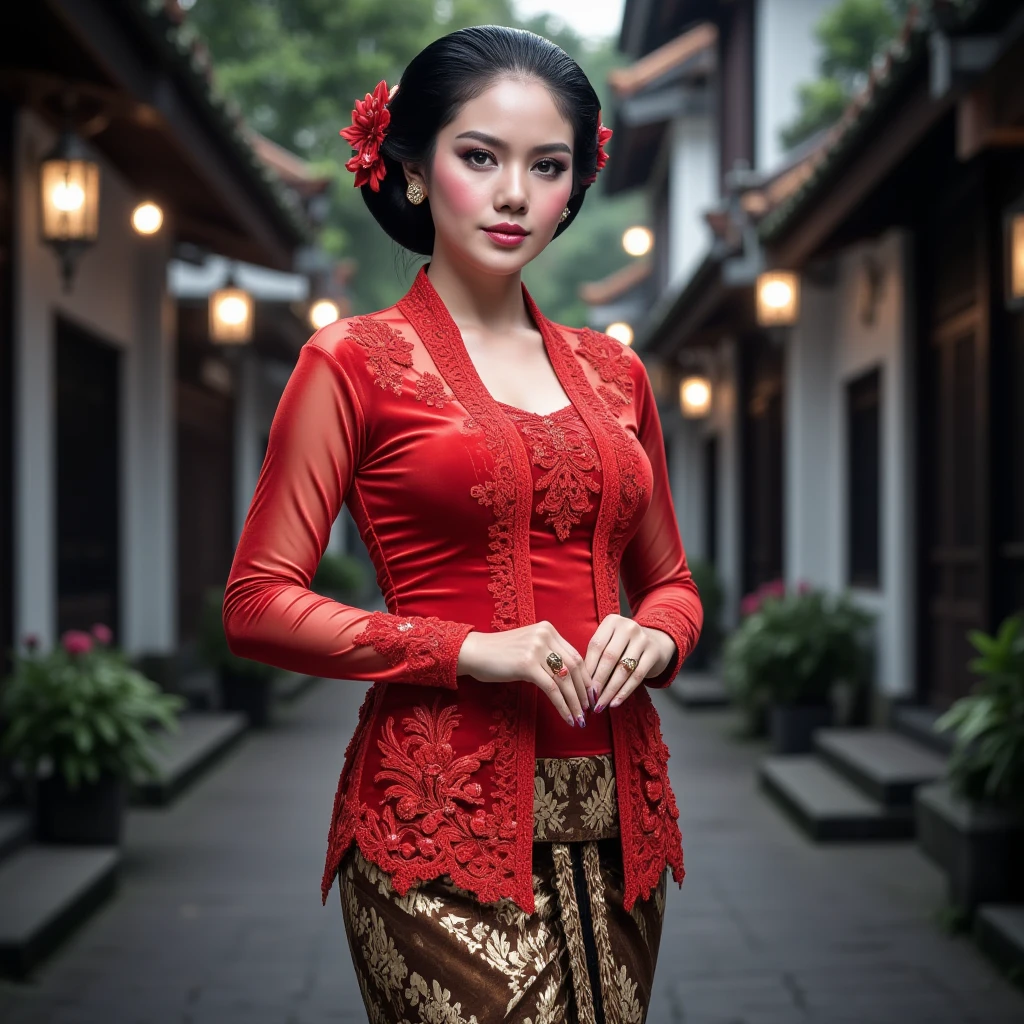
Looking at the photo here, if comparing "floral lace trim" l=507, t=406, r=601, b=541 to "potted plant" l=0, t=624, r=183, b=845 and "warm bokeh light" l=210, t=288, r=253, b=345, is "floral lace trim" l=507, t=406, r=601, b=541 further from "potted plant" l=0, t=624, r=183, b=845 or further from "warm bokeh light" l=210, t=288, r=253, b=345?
"warm bokeh light" l=210, t=288, r=253, b=345

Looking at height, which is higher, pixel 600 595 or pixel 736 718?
pixel 600 595

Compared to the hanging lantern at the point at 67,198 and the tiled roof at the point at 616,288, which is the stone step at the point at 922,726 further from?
the tiled roof at the point at 616,288

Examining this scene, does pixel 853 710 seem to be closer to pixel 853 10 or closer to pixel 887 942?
pixel 887 942

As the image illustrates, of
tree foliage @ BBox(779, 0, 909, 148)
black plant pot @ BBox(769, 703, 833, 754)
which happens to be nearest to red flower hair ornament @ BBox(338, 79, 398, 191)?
black plant pot @ BBox(769, 703, 833, 754)

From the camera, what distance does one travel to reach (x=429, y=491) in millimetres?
1913

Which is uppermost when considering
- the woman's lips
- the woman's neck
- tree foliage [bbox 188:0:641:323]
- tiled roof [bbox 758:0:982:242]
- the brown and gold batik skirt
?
tree foliage [bbox 188:0:641:323]

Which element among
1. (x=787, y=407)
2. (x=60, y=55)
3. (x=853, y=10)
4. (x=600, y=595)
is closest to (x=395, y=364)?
(x=600, y=595)

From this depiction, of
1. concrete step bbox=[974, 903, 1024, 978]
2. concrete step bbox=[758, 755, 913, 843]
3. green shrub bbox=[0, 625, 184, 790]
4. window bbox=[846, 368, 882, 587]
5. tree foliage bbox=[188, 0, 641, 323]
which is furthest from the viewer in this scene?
tree foliage bbox=[188, 0, 641, 323]

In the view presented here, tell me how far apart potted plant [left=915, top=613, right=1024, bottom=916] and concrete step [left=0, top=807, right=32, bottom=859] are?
11.8 feet

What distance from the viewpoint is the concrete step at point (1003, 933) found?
190 inches

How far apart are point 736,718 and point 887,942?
6.64m

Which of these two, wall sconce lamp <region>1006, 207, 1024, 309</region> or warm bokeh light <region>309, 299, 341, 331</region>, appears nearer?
wall sconce lamp <region>1006, 207, 1024, 309</region>

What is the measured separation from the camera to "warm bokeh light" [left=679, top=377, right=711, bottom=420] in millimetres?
15102

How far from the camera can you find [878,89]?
6824mm
